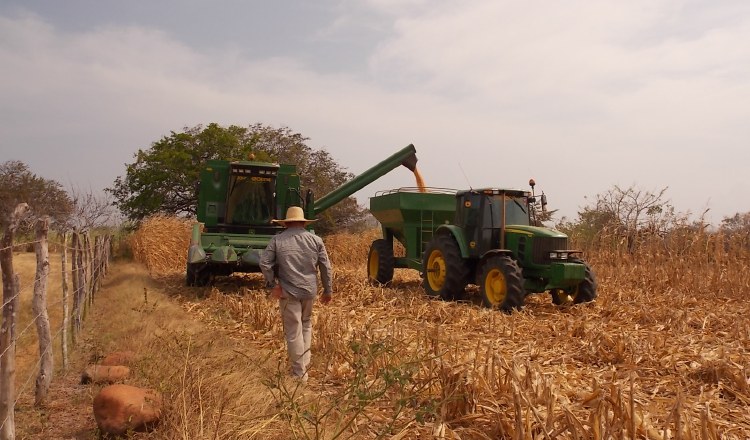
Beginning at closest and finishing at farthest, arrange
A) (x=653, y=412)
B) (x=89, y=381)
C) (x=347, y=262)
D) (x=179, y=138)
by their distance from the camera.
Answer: (x=653, y=412) < (x=89, y=381) < (x=347, y=262) < (x=179, y=138)

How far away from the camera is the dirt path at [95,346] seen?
4.38 metres

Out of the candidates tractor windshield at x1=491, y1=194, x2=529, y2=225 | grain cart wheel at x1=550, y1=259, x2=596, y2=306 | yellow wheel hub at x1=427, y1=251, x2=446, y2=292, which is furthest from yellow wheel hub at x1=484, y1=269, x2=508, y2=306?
yellow wheel hub at x1=427, y1=251, x2=446, y2=292

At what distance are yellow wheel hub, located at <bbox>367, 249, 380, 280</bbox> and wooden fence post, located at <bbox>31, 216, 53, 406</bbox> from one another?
7.65 metres

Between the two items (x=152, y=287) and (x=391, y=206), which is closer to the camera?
(x=391, y=206)

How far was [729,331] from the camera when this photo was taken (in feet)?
22.7

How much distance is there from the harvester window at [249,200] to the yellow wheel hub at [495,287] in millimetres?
5429

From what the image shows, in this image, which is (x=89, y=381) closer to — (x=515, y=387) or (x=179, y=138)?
(x=515, y=387)

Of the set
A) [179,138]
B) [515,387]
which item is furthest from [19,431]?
[179,138]

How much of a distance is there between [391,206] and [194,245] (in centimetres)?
385

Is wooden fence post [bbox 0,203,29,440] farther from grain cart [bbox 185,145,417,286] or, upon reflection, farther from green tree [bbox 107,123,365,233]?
green tree [bbox 107,123,365,233]

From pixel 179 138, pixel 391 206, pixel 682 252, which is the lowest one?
pixel 682 252

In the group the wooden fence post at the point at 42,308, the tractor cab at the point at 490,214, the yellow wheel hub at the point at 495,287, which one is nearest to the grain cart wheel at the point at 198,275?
the tractor cab at the point at 490,214

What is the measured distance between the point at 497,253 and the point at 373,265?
3.80 meters

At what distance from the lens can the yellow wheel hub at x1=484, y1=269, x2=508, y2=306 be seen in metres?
8.56
